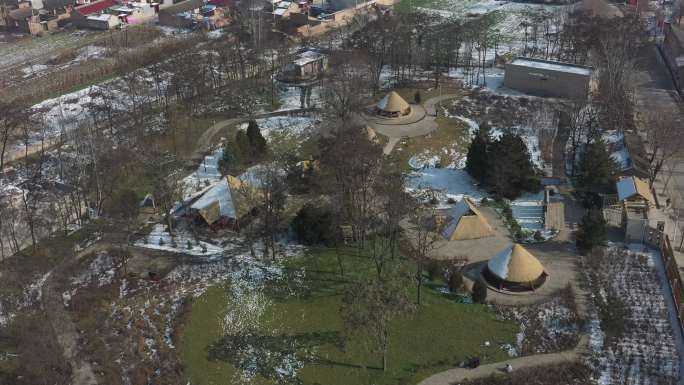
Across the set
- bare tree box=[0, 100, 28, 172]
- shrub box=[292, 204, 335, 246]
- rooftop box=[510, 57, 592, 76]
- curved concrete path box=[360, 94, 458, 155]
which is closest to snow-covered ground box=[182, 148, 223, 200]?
shrub box=[292, 204, 335, 246]

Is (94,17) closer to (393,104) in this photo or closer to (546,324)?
(393,104)

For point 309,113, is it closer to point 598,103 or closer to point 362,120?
point 362,120

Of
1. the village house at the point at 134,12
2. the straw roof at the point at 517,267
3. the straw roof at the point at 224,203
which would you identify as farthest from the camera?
the village house at the point at 134,12

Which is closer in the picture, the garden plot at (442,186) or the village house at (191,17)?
the garden plot at (442,186)

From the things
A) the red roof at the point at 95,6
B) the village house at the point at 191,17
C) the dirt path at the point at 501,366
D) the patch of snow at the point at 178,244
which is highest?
the red roof at the point at 95,6

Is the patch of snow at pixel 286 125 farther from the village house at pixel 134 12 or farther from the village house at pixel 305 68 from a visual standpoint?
the village house at pixel 134 12

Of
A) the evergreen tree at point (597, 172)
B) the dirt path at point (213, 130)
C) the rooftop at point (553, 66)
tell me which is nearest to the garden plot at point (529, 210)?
the evergreen tree at point (597, 172)

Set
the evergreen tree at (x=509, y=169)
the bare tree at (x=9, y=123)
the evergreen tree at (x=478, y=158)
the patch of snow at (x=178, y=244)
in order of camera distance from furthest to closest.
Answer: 1. the bare tree at (x=9, y=123)
2. the evergreen tree at (x=478, y=158)
3. the evergreen tree at (x=509, y=169)
4. the patch of snow at (x=178, y=244)
